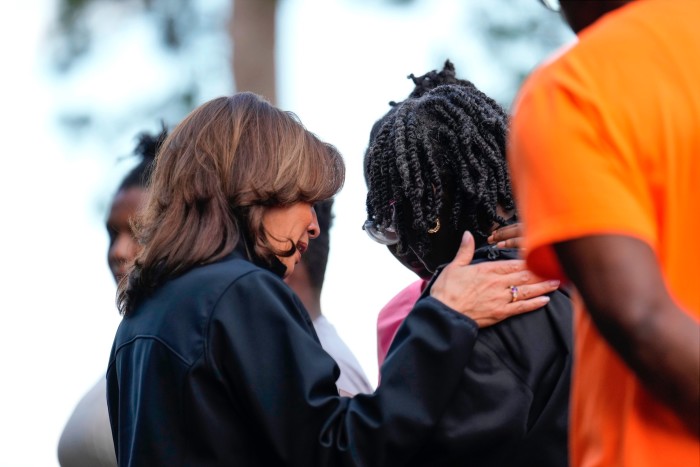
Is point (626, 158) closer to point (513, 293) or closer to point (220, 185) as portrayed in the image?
point (513, 293)

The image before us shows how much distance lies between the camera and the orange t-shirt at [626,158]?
1.51m

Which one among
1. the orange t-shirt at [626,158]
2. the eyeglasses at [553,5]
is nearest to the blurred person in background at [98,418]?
the eyeglasses at [553,5]

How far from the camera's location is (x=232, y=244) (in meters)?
2.61

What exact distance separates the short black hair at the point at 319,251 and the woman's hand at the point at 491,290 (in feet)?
6.83

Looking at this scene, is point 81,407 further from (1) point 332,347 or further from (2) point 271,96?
(2) point 271,96

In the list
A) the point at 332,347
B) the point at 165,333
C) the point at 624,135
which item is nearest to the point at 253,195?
the point at 165,333

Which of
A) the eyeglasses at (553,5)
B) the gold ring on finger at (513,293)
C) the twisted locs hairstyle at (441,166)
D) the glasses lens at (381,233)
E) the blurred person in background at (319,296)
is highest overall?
the eyeglasses at (553,5)

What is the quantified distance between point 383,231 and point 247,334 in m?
0.57

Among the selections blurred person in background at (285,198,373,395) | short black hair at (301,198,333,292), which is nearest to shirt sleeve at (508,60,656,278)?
blurred person in background at (285,198,373,395)

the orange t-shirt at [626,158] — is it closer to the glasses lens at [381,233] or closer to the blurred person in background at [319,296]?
the glasses lens at [381,233]

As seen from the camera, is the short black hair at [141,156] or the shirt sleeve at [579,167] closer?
the shirt sleeve at [579,167]

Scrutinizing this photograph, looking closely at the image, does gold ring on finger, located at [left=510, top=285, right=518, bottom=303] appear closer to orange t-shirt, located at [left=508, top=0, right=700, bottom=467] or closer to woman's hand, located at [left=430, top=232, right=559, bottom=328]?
woman's hand, located at [left=430, top=232, right=559, bottom=328]

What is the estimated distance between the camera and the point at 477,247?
8.91 ft

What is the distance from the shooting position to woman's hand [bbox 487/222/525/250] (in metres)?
2.60
